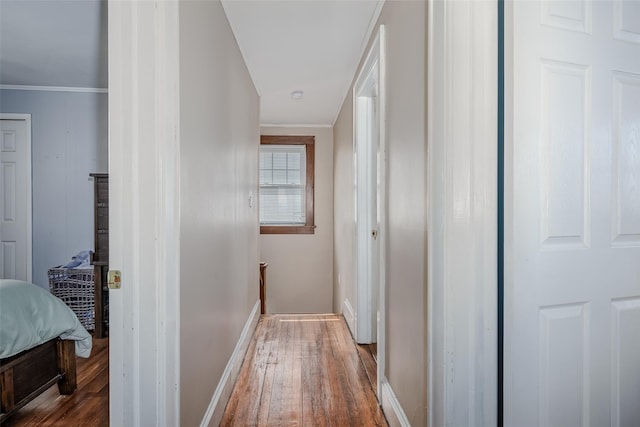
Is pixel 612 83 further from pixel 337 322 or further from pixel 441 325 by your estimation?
pixel 337 322

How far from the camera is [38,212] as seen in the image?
151 inches

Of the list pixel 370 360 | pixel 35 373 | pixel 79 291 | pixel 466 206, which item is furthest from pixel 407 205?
pixel 79 291

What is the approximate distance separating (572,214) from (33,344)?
2551 millimetres

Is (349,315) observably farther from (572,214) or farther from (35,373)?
(572,214)

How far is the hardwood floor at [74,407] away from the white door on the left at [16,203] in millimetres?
1954

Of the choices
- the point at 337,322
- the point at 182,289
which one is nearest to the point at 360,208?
the point at 337,322

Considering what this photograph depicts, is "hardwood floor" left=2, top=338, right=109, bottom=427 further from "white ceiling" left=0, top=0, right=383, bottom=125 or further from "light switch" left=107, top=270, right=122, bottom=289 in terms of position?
"white ceiling" left=0, top=0, right=383, bottom=125

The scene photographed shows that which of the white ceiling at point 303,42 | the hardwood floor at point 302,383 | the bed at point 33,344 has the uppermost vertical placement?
the white ceiling at point 303,42

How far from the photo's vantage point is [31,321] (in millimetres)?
2039

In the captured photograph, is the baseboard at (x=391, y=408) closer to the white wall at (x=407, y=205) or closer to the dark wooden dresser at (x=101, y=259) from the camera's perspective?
the white wall at (x=407, y=205)

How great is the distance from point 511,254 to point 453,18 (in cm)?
73

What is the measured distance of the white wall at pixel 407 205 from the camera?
1.49 metres

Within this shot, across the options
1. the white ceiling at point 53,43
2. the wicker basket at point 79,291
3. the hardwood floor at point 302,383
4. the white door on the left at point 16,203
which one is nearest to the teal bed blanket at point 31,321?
the hardwood floor at point 302,383

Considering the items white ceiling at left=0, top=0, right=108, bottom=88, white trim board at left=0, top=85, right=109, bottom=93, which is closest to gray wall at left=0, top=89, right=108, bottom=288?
white trim board at left=0, top=85, right=109, bottom=93
